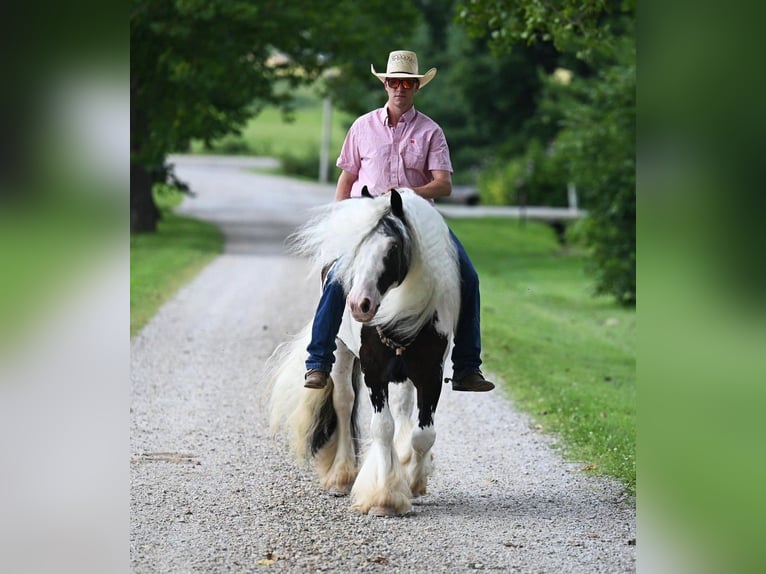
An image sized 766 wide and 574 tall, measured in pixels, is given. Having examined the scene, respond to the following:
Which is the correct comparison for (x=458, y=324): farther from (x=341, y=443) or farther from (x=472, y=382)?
(x=341, y=443)

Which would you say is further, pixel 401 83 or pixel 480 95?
pixel 480 95

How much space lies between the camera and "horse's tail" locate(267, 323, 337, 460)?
6.89 metres

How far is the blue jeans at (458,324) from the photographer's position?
6109mm

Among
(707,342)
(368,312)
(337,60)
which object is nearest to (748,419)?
(707,342)

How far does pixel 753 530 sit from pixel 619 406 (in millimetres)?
5863

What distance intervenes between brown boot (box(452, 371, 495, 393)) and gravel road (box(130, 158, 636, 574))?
0.74 m

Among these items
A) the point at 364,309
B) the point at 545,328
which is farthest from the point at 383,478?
the point at 545,328

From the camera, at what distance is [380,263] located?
5.63 m

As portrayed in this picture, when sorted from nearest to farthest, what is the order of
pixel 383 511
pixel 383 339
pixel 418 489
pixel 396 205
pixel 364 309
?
pixel 364 309 → pixel 396 205 → pixel 383 339 → pixel 383 511 → pixel 418 489

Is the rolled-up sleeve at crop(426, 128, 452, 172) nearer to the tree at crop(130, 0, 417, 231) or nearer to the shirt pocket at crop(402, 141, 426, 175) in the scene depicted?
the shirt pocket at crop(402, 141, 426, 175)

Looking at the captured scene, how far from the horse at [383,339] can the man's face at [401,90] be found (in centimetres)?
61

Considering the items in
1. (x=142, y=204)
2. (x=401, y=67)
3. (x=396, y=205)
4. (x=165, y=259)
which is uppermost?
(x=401, y=67)

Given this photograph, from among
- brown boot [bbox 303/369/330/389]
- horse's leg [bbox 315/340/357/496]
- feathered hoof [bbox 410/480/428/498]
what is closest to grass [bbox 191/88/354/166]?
horse's leg [bbox 315/340/357/496]

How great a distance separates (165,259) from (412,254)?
14057 mm
